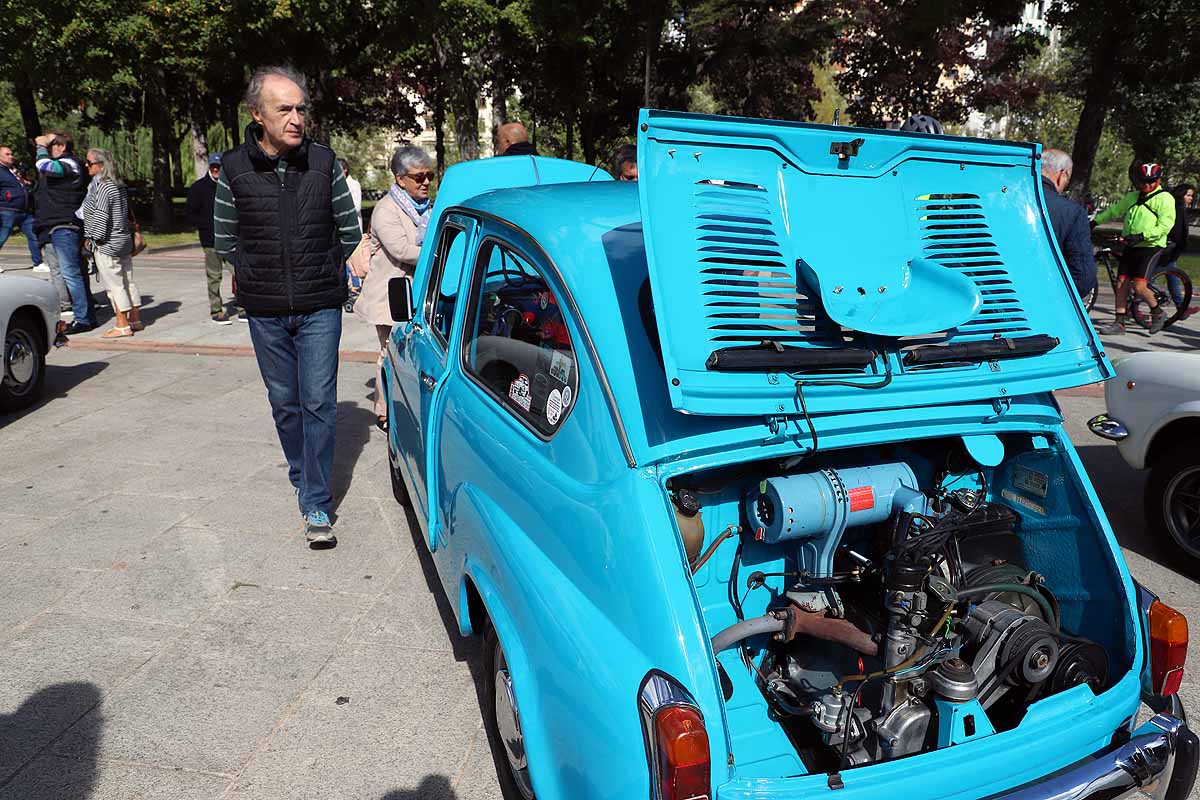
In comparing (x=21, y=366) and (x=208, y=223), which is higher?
(x=208, y=223)

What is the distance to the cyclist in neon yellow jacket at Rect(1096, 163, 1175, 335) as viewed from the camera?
10328mm

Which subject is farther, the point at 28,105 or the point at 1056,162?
the point at 28,105

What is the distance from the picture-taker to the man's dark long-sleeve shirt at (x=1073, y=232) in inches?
234

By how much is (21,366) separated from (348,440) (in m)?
2.98

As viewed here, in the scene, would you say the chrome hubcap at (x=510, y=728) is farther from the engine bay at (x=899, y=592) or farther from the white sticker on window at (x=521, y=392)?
the white sticker on window at (x=521, y=392)

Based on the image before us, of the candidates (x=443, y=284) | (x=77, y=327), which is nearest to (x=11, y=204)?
(x=77, y=327)

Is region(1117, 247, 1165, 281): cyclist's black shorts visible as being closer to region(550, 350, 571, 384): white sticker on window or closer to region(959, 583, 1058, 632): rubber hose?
region(959, 583, 1058, 632): rubber hose

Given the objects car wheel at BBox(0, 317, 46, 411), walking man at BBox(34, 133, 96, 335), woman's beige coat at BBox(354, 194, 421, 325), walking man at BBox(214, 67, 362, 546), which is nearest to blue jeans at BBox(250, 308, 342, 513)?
walking man at BBox(214, 67, 362, 546)

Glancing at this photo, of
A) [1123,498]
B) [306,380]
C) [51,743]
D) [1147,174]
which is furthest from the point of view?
[1147,174]

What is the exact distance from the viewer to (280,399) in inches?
179

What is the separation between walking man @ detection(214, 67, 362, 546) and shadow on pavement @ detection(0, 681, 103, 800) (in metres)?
1.43

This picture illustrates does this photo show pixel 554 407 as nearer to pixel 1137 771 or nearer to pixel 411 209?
pixel 1137 771

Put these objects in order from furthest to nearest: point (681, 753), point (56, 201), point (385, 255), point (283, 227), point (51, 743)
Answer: point (56, 201) < point (385, 255) < point (283, 227) < point (51, 743) < point (681, 753)

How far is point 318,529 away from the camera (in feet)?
15.1
